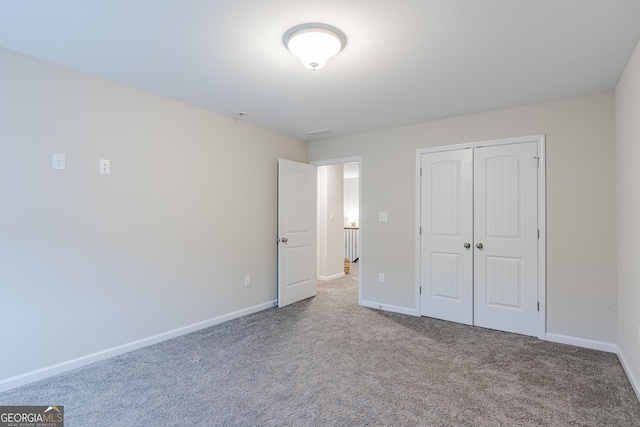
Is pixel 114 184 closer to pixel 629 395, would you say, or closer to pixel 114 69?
pixel 114 69

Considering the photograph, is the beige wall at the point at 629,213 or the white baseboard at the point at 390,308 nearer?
the beige wall at the point at 629,213

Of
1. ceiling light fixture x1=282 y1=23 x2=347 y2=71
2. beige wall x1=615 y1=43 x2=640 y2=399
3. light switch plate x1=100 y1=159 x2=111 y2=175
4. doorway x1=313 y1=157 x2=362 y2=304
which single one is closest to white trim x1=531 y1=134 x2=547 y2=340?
beige wall x1=615 y1=43 x2=640 y2=399

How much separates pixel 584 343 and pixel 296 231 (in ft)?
10.8

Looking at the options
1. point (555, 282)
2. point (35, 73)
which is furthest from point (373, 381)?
point (35, 73)

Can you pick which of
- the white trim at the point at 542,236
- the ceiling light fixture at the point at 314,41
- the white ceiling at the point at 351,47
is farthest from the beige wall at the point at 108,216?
Result: the white trim at the point at 542,236

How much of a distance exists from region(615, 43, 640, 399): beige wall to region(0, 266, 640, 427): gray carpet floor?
28cm

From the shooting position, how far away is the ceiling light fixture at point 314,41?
194 centimetres

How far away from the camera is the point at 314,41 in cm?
198

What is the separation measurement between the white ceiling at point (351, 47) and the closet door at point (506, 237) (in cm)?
60

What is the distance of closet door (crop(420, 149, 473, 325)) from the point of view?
3594 millimetres

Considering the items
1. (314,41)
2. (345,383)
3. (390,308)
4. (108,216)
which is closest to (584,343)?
(390,308)

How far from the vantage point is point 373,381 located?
236 cm

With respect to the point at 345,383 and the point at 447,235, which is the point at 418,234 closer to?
the point at 447,235

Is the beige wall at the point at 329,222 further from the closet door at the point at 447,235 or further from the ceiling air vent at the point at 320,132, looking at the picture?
the closet door at the point at 447,235
